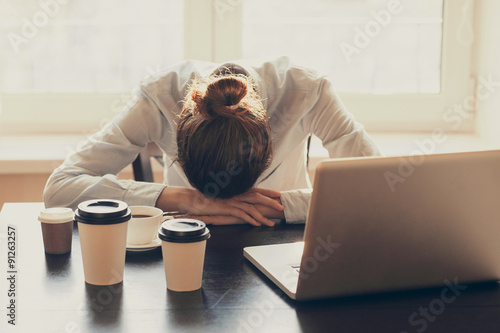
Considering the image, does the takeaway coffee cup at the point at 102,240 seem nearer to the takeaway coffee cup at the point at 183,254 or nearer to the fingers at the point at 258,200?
the takeaway coffee cup at the point at 183,254

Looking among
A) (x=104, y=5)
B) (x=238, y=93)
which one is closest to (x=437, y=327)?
(x=238, y=93)

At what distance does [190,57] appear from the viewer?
2.45 metres

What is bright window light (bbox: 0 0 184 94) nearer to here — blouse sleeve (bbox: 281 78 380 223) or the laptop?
blouse sleeve (bbox: 281 78 380 223)

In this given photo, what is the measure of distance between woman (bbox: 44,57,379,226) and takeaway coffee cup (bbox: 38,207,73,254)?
0.90 feet

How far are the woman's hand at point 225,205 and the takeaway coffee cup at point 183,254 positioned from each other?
1.32ft

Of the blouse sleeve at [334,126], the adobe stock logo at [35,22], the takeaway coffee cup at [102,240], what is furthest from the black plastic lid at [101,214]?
the adobe stock logo at [35,22]

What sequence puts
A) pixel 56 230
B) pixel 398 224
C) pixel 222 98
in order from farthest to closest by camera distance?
pixel 222 98
pixel 56 230
pixel 398 224

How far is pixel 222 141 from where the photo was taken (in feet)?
4.10

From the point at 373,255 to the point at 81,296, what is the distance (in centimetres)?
45

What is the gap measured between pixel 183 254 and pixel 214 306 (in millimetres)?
Answer: 96

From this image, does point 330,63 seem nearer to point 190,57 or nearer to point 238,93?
point 190,57

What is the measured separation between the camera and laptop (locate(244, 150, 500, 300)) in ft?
2.85

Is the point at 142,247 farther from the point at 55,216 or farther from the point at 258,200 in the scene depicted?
the point at 258,200

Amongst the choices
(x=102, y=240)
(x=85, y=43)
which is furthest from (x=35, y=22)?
(x=102, y=240)
